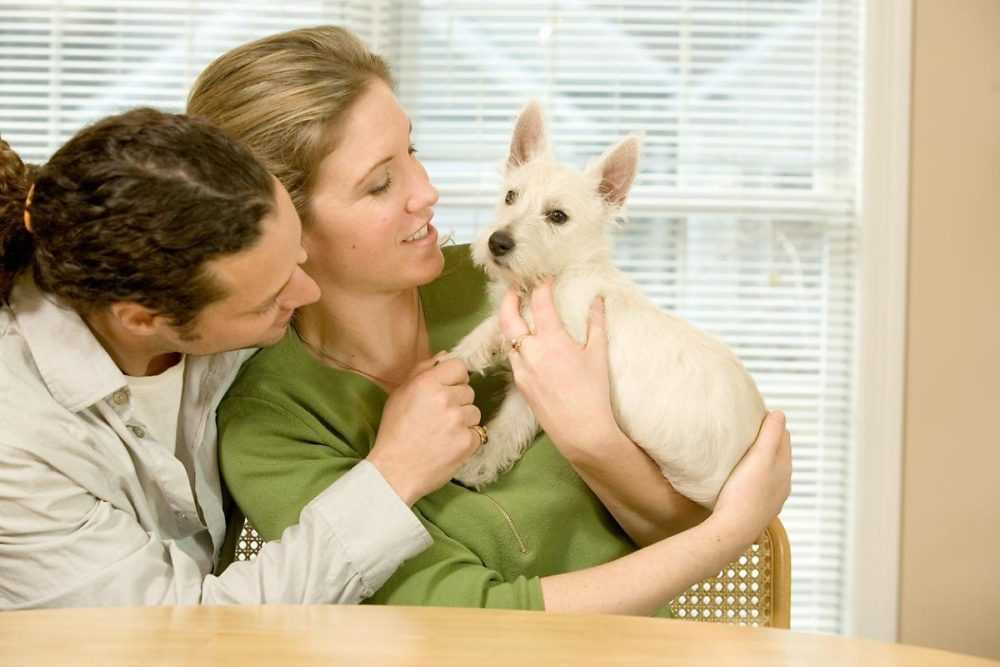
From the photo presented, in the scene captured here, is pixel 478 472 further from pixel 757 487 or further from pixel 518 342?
pixel 757 487

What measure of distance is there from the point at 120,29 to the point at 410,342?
7.43ft

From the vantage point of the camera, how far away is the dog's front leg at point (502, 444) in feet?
5.51

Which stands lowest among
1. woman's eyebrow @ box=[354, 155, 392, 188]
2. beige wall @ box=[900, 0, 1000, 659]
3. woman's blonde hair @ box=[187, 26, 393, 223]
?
beige wall @ box=[900, 0, 1000, 659]

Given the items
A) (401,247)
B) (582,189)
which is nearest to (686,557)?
(401,247)

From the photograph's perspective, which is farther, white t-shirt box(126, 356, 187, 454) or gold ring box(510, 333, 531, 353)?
gold ring box(510, 333, 531, 353)

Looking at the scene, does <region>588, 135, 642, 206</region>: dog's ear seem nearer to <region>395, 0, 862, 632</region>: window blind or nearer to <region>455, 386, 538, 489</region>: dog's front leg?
<region>455, 386, 538, 489</region>: dog's front leg

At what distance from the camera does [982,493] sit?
3.38m

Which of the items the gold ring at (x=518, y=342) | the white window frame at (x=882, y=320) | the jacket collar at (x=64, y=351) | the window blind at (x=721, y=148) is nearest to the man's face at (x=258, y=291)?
the jacket collar at (x=64, y=351)

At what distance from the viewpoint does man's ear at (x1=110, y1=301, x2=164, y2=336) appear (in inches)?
51.1

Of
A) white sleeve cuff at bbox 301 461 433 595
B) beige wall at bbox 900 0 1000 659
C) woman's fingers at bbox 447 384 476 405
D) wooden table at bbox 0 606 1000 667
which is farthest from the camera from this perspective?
beige wall at bbox 900 0 1000 659

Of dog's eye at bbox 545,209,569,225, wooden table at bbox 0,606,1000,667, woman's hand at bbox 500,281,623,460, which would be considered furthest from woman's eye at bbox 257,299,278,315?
dog's eye at bbox 545,209,569,225

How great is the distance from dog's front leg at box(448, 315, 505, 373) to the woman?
0.33 ft

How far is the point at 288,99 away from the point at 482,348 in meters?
0.50

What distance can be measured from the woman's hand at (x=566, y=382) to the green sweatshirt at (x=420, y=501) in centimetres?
15
